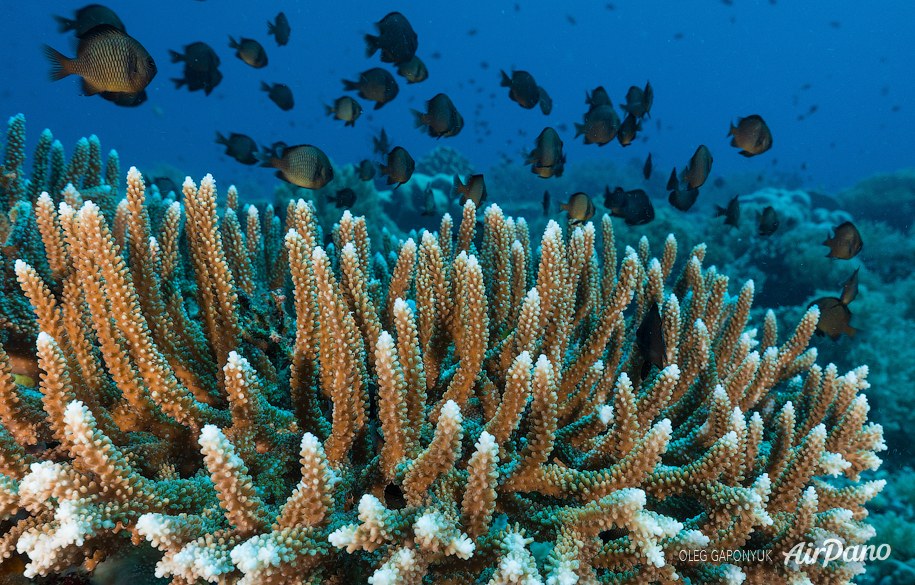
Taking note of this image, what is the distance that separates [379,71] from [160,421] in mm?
5591

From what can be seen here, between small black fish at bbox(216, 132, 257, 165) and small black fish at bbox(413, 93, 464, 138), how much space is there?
269cm

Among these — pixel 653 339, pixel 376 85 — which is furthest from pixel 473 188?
pixel 653 339

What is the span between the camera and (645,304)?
399 centimetres

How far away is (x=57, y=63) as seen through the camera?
3.78 meters

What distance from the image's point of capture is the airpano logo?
249 cm

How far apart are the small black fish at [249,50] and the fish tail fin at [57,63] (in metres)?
4.06

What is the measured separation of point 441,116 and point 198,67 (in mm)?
3324

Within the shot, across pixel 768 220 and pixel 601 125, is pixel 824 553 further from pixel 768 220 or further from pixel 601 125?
pixel 768 220

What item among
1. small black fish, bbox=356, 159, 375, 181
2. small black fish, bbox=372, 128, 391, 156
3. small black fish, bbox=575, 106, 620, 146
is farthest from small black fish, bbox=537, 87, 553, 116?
small black fish, bbox=356, 159, 375, 181

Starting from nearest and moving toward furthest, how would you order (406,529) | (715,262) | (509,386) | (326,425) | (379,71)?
(406,529), (509,386), (326,425), (379,71), (715,262)

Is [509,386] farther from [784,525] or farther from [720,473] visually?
[784,525]

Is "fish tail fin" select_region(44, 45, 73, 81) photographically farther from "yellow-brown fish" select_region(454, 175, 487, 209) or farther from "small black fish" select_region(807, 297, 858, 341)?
"small black fish" select_region(807, 297, 858, 341)

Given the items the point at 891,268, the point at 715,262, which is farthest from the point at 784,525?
the point at 891,268

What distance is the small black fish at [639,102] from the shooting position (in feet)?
22.2
